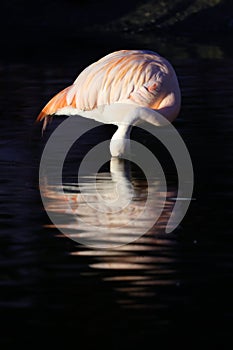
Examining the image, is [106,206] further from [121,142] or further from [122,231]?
[121,142]

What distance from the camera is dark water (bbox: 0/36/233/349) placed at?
489 cm

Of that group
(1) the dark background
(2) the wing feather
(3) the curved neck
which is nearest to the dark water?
(1) the dark background

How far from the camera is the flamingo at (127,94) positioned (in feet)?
31.2

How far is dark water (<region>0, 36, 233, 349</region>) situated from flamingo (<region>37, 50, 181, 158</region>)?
43 cm

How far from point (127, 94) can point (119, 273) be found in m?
3.97

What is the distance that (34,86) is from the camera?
47.2ft

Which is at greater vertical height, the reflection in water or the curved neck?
the reflection in water

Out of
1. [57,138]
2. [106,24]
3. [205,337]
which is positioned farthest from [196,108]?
[106,24]

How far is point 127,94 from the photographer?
962 centimetres

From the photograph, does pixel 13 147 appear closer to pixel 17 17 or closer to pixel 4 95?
pixel 4 95

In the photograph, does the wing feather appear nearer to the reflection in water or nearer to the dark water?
→ the dark water

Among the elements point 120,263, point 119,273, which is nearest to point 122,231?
point 120,263

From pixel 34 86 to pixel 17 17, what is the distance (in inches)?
388

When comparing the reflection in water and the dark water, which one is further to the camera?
the reflection in water
